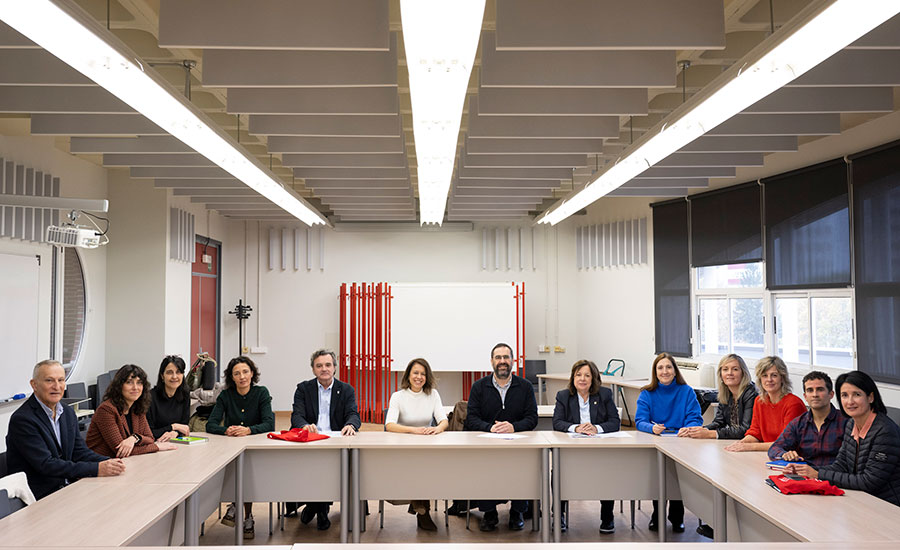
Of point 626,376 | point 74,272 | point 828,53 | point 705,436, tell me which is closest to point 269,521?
point 705,436

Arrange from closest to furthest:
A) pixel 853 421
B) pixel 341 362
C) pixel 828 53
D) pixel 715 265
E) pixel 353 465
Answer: pixel 828 53 → pixel 853 421 → pixel 353 465 → pixel 715 265 → pixel 341 362

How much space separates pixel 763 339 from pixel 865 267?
6.45 ft

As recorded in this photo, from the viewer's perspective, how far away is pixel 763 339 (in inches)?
323

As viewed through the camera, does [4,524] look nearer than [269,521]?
Yes

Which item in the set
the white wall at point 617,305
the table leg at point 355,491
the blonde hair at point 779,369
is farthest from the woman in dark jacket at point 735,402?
the white wall at point 617,305

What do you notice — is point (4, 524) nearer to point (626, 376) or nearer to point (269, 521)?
point (269, 521)

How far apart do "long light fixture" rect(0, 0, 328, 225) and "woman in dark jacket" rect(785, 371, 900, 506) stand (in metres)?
3.99

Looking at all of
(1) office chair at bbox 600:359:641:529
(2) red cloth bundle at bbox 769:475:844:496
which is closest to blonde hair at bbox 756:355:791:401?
(2) red cloth bundle at bbox 769:475:844:496

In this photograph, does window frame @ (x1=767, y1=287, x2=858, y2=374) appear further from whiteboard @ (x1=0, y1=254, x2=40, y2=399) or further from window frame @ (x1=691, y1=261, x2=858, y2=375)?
whiteboard @ (x1=0, y1=254, x2=40, y2=399)

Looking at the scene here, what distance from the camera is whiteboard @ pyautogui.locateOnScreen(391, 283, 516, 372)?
11.1 metres

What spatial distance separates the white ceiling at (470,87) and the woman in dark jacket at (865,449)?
1838mm

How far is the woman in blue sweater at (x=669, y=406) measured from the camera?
564 cm

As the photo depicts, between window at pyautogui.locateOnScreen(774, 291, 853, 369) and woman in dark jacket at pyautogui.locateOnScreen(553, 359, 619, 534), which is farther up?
window at pyautogui.locateOnScreen(774, 291, 853, 369)

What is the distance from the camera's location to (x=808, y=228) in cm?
726
